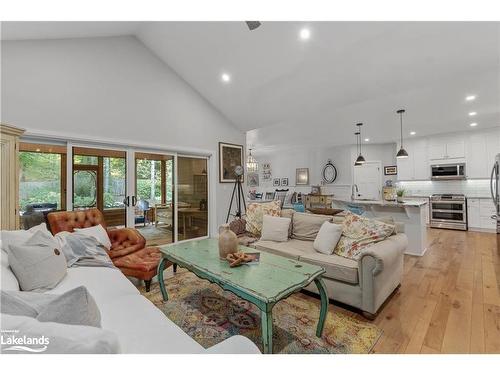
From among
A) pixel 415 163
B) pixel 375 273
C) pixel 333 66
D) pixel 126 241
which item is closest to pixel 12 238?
pixel 126 241

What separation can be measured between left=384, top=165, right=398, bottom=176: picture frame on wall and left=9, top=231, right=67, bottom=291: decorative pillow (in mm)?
8175

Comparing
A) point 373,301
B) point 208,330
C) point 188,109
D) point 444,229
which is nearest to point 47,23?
point 188,109

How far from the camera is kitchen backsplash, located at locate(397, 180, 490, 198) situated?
5809 mm

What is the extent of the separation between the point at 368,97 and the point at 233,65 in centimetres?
236

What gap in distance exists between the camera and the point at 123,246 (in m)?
2.94

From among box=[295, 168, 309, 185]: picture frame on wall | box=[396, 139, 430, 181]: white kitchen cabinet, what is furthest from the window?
box=[396, 139, 430, 181]: white kitchen cabinet

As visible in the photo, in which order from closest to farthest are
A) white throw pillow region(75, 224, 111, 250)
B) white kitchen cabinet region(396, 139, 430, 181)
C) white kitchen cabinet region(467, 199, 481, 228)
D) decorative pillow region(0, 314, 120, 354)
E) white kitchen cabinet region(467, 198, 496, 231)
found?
decorative pillow region(0, 314, 120, 354) → white throw pillow region(75, 224, 111, 250) → white kitchen cabinet region(467, 198, 496, 231) → white kitchen cabinet region(467, 199, 481, 228) → white kitchen cabinet region(396, 139, 430, 181)

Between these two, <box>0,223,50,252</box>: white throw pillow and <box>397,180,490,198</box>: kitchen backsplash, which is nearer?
<box>0,223,50,252</box>: white throw pillow

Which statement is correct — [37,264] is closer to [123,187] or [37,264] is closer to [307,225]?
[123,187]

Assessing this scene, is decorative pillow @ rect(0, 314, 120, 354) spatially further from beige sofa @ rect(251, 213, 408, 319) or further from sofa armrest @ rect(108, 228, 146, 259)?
sofa armrest @ rect(108, 228, 146, 259)

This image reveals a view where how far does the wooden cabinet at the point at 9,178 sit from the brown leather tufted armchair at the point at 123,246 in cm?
49

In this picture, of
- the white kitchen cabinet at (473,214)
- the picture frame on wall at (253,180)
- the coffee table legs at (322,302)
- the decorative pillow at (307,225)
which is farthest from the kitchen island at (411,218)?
the picture frame on wall at (253,180)

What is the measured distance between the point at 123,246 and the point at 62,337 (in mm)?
2520

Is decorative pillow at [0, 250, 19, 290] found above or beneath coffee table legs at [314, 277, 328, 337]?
above
